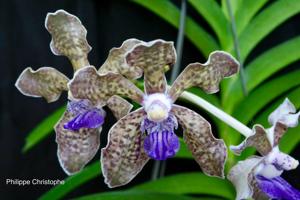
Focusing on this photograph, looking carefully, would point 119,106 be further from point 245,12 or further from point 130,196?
point 245,12

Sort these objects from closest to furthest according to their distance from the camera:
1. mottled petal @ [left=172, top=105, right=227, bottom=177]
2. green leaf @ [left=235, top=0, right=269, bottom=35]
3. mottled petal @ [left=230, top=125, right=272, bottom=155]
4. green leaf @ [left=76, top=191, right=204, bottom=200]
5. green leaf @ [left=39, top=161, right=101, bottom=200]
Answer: mottled petal @ [left=230, top=125, right=272, bottom=155]
mottled petal @ [left=172, top=105, right=227, bottom=177]
green leaf @ [left=76, top=191, right=204, bottom=200]
green leaf @ [left=39, top=161, right=101, bottom=200]
green leaf @ [left=235, top=0, right=269, bottom=35]

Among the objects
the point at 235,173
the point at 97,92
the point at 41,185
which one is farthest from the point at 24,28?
the point at 235,173

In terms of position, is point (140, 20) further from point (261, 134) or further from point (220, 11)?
point (261, 134)

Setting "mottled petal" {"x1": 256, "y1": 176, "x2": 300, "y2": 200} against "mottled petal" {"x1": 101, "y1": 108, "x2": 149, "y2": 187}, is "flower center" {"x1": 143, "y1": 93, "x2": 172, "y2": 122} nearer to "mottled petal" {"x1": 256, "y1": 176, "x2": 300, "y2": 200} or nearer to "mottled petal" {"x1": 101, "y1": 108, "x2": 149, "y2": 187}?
"mottled petal" {"x1": 101, "y1": 108, "x2": 149, "y2": 187}

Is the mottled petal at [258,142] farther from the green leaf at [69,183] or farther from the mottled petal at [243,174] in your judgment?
the green leaf at [69,183]

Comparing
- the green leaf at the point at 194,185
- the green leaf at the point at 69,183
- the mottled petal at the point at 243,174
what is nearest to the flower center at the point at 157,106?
the mottled petal at the point at 243,174

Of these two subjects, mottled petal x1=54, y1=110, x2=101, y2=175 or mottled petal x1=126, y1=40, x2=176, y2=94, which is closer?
mottled petal x1=126, y1=40, x2=176, y2=94

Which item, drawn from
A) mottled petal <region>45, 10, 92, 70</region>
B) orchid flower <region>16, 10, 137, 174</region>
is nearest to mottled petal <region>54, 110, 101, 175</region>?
orchid flower <region>16, 10, 137, 174</region>
